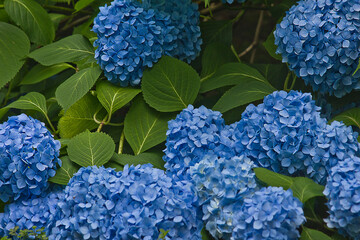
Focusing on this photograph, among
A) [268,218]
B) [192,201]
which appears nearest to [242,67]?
[192,201]

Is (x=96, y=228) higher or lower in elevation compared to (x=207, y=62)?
lower

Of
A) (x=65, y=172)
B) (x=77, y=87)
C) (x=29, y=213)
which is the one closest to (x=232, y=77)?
(x=77, y=87)

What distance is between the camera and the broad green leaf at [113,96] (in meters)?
1.65

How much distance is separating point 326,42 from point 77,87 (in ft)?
2.48

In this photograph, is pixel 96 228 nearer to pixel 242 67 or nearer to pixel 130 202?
pixel 130 202

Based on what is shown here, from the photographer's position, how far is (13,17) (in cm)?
187

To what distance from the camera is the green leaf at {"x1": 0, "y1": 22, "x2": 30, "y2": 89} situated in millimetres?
1809

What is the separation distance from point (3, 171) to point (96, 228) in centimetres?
35

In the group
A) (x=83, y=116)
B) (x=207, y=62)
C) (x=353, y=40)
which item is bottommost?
(x=83, y=116)

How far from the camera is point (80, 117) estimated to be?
170 centimetres

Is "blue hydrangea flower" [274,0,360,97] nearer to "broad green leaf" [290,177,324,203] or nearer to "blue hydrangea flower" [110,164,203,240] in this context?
"broad green leaf" [290,177,324,203]

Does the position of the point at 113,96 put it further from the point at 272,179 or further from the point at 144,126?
the point at 272,179

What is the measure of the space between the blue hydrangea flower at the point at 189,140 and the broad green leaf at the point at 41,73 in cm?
62

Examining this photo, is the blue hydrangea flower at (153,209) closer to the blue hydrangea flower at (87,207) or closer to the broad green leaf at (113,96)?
the blue hydrangea flower at (87,207)
